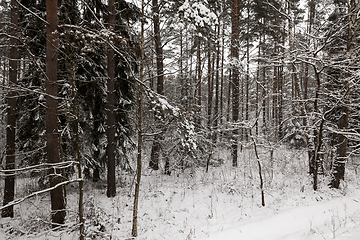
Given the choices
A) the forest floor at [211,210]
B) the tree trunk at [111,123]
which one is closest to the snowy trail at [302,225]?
the forest floor at [211,210]

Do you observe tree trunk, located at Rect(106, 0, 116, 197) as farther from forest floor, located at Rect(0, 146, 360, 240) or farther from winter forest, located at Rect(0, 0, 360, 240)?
forest floor, located at Rect(0, 146, 360, 240)

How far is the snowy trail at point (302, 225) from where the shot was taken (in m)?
4.89

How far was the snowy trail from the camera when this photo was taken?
4.89 metres

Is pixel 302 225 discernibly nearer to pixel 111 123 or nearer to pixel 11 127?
pixel 111 123

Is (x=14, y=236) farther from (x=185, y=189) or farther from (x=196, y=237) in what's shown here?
(x=185, y=189)

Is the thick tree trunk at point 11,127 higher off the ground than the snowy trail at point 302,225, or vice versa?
the thick tree trunk at point 11,127

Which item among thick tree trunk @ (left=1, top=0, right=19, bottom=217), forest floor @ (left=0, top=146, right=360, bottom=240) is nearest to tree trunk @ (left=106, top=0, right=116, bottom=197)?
forest floor @ (left=0, top=146, right=360, bottom=240)

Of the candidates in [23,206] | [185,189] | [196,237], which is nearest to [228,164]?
[185,189]

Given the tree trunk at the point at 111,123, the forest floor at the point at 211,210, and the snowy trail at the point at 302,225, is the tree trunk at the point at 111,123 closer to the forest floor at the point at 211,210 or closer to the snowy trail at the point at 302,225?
the forest floor at the point at 211,210

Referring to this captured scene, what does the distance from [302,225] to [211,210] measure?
8.64ft

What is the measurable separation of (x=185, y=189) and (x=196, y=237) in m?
3.07

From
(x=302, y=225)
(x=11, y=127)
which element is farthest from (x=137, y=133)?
(x=302, y=225)

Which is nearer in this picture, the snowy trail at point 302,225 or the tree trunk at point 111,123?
the snowy trail at point 302,225

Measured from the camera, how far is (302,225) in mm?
5809
